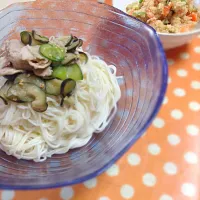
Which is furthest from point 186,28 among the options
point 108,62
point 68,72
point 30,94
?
point 30,94

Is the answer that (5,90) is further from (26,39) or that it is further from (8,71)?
(26,39)

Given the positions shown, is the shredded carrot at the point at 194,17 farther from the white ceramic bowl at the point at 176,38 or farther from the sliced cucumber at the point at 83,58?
the sliced cucumber at the point at 83,58

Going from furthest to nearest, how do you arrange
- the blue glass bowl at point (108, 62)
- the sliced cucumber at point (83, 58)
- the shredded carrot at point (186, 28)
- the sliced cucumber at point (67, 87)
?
the shredded carrot at point (186, 28), the sliced cucumber at point (83, 58), the sliced cucumber at point (67, 87), the blue glass bowl at point (108, 62)

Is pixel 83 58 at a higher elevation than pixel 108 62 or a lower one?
higher

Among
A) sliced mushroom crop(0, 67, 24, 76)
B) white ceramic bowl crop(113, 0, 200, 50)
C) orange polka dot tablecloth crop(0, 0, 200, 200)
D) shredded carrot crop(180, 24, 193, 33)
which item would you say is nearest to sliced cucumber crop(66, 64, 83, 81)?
sliced mushroom crop(0, 67, 24, 76)

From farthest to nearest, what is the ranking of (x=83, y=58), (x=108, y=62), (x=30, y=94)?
(x=108, y=62) → (x=83, y=58) → (x=30, y=94)

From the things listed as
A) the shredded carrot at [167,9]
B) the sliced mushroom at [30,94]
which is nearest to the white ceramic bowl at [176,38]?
the shredded carrot at [167,9]

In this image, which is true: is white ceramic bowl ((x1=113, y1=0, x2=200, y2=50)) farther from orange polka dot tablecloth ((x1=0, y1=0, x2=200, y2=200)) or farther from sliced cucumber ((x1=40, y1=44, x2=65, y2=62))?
sliced cucumber ((x1=40, y1=44, x2=65, y2=62))
